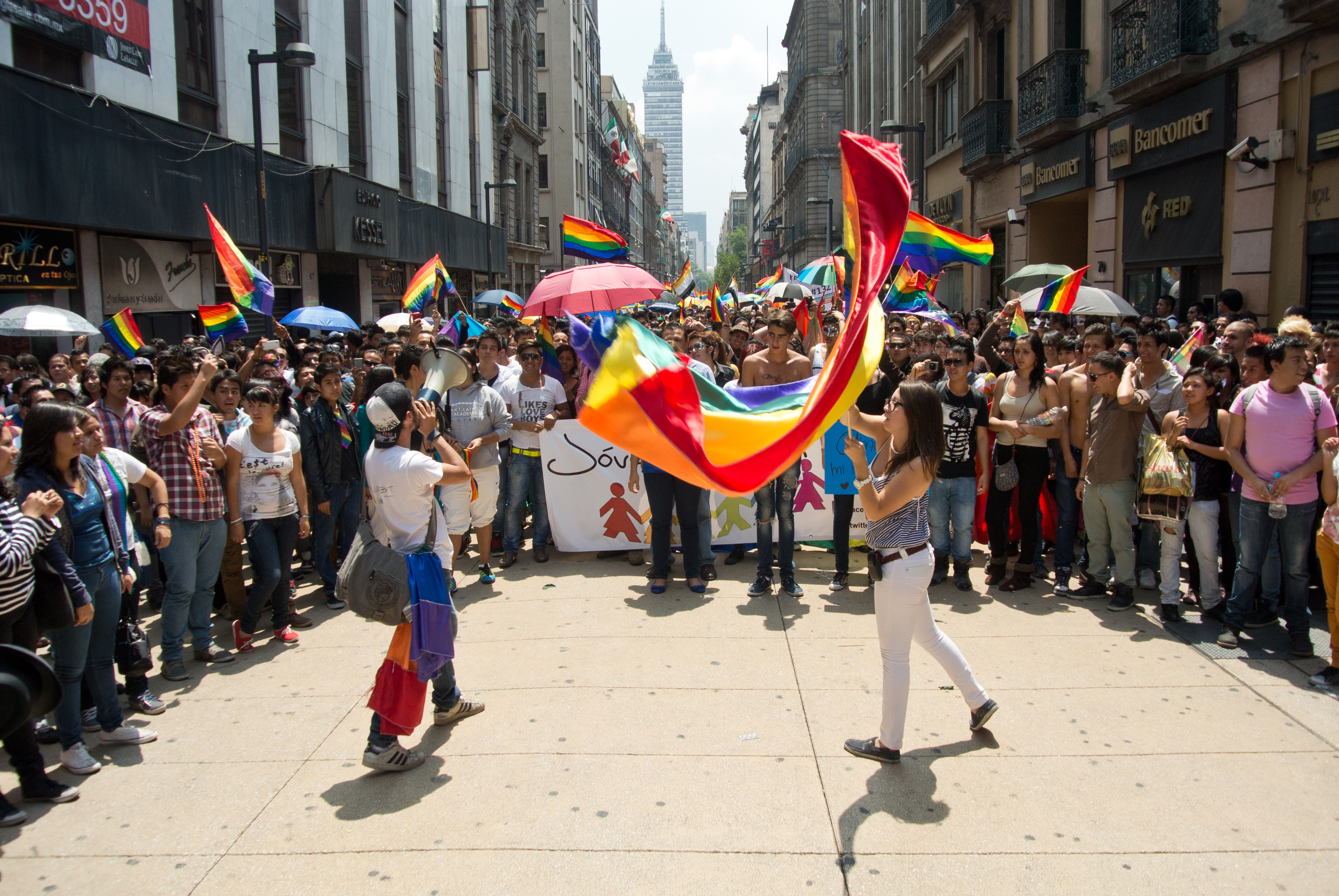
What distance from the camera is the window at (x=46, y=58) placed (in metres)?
11.1

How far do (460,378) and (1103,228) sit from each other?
50.1ft

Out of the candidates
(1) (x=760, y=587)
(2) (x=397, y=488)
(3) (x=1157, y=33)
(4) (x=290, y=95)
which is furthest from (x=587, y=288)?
(4) (x=290, y=95)

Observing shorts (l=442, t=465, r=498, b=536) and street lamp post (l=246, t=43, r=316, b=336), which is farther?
street lamp post (l=246, t=43, r=316, b=336)

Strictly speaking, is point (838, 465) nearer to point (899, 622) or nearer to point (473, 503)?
point (473, 503)

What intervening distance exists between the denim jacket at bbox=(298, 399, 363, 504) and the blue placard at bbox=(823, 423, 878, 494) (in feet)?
12.6

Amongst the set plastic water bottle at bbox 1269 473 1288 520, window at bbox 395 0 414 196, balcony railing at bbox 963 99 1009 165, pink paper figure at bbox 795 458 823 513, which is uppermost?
window at bbox 395 0 414 196

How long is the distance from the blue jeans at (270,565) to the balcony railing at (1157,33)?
1323 cm

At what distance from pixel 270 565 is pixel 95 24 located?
10.6 m

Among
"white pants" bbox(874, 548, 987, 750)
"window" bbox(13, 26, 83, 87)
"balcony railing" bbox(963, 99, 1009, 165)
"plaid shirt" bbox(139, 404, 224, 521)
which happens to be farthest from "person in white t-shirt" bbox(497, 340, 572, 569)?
"balcony railing" bbox(963, 99, 1009, 165)

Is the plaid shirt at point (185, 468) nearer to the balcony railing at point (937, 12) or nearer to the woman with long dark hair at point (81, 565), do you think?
the woman with long dark hair at point (81, 565)

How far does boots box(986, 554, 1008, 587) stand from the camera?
23.0 ft

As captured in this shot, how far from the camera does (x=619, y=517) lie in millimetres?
8195

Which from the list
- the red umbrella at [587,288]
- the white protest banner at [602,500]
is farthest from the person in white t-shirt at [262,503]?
the red umbrella at [587,288]

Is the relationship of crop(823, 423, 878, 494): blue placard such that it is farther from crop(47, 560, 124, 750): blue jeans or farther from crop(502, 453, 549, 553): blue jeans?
crop(47, 560, 124, 750): blue jeans
